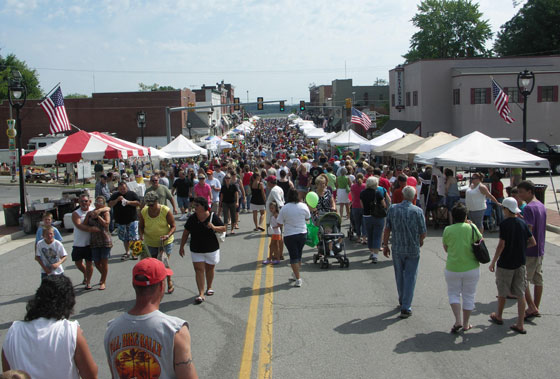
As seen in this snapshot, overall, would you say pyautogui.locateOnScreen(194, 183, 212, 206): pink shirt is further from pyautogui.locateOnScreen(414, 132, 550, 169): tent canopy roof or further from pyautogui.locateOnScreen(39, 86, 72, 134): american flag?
pyautogui.locateOnScreen(39, 86, 72, 134): american flag

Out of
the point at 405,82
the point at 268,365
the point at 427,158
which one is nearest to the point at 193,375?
the point at 268,365

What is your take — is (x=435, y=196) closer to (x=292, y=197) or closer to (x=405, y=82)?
(x=292, y=197)

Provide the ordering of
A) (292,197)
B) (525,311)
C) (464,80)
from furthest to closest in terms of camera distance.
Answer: (464,80) → (292,197) → (525,311)

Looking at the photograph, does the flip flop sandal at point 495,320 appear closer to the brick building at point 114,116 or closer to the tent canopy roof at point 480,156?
the tent canopy roof at point 480,156

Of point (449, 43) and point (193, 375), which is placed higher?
point (449, 43)

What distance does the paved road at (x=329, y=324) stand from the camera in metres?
5.59

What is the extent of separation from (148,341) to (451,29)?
222 ft

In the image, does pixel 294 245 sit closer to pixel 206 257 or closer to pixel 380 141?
pixel 206 257

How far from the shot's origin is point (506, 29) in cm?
6256

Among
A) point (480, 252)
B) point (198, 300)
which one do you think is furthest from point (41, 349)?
point (480, 252)

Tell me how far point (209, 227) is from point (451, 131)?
123 feet

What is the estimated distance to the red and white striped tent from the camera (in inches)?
648

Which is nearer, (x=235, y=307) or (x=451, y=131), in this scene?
(x=235, y=307)

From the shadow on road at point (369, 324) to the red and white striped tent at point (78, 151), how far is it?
40.7 feet
